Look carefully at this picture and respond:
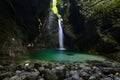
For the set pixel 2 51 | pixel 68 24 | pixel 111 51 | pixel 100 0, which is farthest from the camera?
pixel 68 24

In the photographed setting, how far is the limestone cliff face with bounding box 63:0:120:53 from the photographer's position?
17.3 m

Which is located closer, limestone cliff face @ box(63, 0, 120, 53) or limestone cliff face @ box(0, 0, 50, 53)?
limestone cliff face @ box(0, 0, 50, 53)

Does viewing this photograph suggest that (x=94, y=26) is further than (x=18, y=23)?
No

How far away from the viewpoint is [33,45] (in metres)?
24.6

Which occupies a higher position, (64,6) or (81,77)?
(64,6)

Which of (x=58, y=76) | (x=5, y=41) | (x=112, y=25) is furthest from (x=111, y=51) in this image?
(x=58, y=76)

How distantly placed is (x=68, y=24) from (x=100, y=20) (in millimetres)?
8606

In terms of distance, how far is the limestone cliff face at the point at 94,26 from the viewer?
1734cm

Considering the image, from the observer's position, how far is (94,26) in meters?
19.6

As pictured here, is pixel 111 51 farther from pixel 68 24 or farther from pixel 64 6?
pixel 64 6

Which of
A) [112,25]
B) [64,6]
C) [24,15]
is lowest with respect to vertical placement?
[112,25]

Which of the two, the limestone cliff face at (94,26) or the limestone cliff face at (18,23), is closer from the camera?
the limestone cliff face at (18,23)

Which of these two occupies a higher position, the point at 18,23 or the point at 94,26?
the point at 18,23

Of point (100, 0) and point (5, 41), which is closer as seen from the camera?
point (5, 41)
